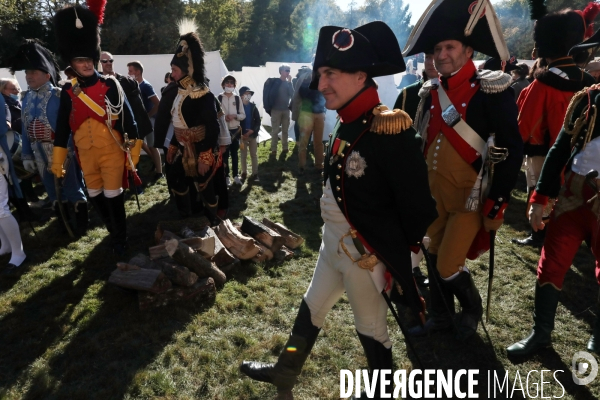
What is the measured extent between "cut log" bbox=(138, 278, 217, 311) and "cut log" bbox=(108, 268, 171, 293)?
0.06m

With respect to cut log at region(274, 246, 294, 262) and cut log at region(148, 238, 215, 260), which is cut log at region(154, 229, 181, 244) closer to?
cut log at region(148, 238, 215, 260)

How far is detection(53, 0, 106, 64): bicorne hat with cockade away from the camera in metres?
4.29

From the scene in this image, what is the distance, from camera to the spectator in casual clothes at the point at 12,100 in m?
6.19

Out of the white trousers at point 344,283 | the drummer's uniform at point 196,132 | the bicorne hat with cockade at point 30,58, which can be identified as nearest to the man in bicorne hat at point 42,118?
the bicorne hat with cockade at point 30,58

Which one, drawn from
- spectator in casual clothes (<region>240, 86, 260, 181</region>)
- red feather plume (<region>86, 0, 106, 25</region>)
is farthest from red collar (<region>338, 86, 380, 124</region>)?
spectator in casual clothes (<region>240, 86, 260, 181</region>)

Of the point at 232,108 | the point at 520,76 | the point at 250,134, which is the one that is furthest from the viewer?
the point at 250,134

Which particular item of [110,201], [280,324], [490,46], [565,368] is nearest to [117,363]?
[280,324]

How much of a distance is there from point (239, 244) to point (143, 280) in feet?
3.77

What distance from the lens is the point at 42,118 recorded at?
513cm

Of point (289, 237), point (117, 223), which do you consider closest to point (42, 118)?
point (117, 223)

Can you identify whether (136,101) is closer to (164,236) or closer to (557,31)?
(164,236)

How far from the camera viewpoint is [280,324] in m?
3.61

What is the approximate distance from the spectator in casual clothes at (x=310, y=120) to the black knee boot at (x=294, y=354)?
606 cm

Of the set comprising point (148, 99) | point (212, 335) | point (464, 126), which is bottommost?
point (212, 335)
